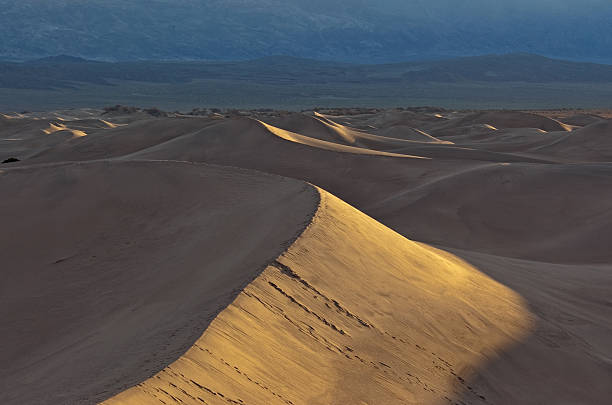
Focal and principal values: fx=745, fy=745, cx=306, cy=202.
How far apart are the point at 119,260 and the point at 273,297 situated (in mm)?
2984

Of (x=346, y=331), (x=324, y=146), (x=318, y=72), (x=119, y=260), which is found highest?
(x=318, y=72)

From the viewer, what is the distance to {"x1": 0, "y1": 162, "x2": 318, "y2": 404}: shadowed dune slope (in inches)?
193

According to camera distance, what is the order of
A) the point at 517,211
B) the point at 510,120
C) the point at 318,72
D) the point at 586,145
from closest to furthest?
the point at 517,211 → the point at 586,145 → the point at 510,120 → the point at 318,72

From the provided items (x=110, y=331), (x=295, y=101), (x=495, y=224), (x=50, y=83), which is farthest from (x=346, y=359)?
(x=50, y=83)

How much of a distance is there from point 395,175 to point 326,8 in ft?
620

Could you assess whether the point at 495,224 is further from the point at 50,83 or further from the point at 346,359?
the point at 50,83

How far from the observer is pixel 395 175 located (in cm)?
1714

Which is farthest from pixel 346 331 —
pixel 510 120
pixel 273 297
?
pixel 510 120

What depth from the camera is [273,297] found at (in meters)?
5.40

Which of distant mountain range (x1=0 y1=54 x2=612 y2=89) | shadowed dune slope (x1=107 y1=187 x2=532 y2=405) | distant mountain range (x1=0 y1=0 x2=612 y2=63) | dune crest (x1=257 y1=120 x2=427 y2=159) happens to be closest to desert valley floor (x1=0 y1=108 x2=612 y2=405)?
shadowed dune slope (x1=107 y1=187 x2=532 y2=405)

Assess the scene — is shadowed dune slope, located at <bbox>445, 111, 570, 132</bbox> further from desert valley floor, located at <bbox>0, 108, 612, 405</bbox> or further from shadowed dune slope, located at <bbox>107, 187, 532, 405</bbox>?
shadowed dune slope, located at <bbox>107, 187, 532, 405</bbox>

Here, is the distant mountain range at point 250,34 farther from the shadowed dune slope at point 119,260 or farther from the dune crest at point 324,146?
the shadowed dune slope at point 119,260

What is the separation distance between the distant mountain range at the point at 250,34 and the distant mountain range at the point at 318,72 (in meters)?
22.2

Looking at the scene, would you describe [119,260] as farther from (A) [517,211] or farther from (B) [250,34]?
(B) [250,34]
